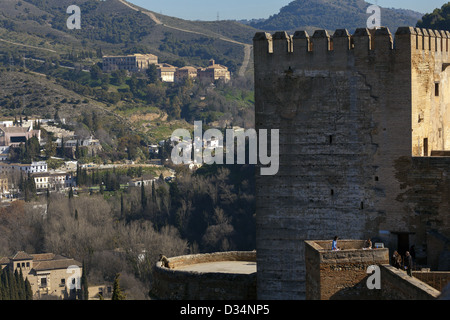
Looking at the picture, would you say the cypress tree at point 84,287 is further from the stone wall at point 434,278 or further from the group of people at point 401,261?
the stone wall at point 434,278

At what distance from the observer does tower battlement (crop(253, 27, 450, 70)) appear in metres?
20.1

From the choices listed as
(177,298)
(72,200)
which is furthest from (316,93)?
(72,200)

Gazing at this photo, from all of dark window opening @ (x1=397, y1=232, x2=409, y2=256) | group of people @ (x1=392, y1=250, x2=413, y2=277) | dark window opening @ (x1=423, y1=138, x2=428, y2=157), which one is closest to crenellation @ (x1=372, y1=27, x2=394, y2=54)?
dark window opening @ (x1=423, y1=138, x2=428, y2=157)

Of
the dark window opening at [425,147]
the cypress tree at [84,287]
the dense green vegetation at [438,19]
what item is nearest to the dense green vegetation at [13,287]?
the cypress tree at [84,287]

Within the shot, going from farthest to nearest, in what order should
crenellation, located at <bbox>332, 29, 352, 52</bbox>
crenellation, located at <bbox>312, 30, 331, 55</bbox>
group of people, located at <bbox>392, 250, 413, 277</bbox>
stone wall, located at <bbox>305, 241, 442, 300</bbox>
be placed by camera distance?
1. crenellation, located at <bbox>312, 30, 331, 55</bbox>
2. crenellation, located at <bbox>332, 29, 352, 52</bbox>
3. group of people, located at <bbox>392, 250, 413, 277</bbox>
4. stone wall, located at <bbox>305, 241, 442, 300</bbox>

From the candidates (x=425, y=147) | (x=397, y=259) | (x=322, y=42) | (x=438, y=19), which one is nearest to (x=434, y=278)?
(x=397, y=259)

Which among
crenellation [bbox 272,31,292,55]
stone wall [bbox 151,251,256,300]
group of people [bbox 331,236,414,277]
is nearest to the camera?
group of people [bbox 331,236,414,277]

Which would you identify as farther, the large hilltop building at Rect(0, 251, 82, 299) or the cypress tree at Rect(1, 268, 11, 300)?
the large hilltop building at Rect(0, 251, 82, 299)

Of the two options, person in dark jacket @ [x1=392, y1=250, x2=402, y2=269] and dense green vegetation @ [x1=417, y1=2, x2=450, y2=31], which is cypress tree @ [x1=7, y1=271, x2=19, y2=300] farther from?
person in dark jacket @ [x1=392, y1=250, x2=402, y2=269]

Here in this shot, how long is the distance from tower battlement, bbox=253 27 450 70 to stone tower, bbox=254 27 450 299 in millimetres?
21

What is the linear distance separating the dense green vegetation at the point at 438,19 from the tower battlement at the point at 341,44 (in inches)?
1449

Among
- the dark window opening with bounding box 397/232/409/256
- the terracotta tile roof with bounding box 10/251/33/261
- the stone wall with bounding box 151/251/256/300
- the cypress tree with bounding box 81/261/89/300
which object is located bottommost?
the cypress tree with bounding box 81/261/89/300

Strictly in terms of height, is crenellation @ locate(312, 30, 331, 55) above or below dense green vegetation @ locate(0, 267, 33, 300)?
above

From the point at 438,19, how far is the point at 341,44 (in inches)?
1587
